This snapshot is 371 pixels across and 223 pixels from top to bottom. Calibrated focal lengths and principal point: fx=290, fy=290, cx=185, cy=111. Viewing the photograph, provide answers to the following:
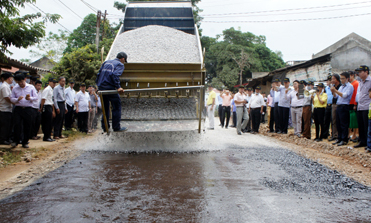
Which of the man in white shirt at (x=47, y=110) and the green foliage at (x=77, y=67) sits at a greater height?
the green foliage at (x=77, y=67)

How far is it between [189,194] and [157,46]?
5024 millimetres

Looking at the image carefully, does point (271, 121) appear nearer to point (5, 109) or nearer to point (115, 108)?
point (115, 108)

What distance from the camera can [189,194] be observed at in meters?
3.09

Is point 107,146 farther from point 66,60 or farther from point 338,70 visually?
point 338,70

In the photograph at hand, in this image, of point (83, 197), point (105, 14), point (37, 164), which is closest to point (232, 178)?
point (83, 197)

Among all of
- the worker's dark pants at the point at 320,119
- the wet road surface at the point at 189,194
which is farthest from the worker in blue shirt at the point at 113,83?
the worker's dark pants at the point at 320,119

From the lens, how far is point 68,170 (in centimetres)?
420

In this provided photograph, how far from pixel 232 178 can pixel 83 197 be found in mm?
1866

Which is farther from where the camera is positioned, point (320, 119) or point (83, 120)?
point (83, 120)

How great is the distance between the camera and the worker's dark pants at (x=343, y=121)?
7.00 meters

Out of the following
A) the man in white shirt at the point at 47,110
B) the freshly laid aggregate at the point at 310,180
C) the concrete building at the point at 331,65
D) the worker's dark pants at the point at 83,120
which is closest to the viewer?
the freshly laid aggregate at the point at 310,180

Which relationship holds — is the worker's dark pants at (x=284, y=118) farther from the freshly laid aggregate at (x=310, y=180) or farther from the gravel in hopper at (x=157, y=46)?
the freshly laid aggregate at (x=310, y=180)

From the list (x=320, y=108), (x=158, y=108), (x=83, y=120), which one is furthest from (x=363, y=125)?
(x=83, y=120)

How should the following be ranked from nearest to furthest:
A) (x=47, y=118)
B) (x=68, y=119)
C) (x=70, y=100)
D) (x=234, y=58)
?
(x=47, y=118) < (x=70, y=100) < (x=68, y=119) < (x=234, y=58)
